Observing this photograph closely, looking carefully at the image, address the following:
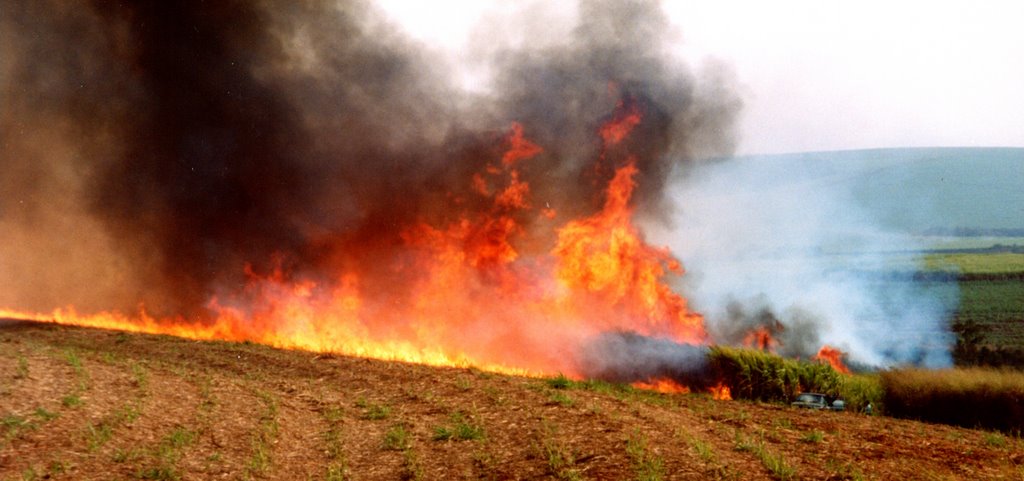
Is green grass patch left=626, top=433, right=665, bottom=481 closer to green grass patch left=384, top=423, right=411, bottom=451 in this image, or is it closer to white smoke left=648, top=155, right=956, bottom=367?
green grass patch left=384, top=423, right=411, bottom=451

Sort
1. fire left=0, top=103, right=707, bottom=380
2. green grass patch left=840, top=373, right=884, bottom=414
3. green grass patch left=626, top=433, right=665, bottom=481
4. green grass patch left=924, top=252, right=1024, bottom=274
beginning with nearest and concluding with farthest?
green grass patch left=626, top=433, right=665, bottom=481 < green grass patch left=840, top=373, right=884, bottom=414 < fire left=0, top=103, right=707, bottom=380 < green grass patch left=924, top=252, right=1024, bottom=274

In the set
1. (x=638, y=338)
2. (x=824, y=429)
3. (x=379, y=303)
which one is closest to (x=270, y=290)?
(x=379, y=303)

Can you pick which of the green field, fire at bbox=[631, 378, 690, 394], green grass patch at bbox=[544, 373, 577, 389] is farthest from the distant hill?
green grass patch at bbox=[544, 373, 577, 389]

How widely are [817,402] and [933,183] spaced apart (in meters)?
89.1

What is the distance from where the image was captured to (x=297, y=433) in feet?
41.7

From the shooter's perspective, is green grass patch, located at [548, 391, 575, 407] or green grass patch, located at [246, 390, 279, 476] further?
green grass patch, located at [548, 391, 575, 407]

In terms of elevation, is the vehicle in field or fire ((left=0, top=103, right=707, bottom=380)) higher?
fire ((left=0, top=103, right=707, bottom=380))

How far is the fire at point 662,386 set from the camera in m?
19.4

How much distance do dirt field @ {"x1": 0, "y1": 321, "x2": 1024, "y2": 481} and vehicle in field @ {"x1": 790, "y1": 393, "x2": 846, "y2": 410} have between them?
115cm

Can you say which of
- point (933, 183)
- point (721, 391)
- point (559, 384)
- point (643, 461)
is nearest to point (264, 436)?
point (643, 461)

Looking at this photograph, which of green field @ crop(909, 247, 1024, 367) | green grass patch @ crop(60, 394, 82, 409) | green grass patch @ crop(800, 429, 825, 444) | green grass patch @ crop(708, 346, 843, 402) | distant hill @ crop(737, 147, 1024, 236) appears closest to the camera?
green grass patch @ crop(800, 429, 825, 444)

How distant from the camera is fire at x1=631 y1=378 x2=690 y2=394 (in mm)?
19375

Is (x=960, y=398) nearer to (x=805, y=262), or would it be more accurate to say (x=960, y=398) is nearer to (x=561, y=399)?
(x=561, y=399)

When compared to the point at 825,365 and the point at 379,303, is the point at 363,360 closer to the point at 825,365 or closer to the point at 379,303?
the point at 379,303
